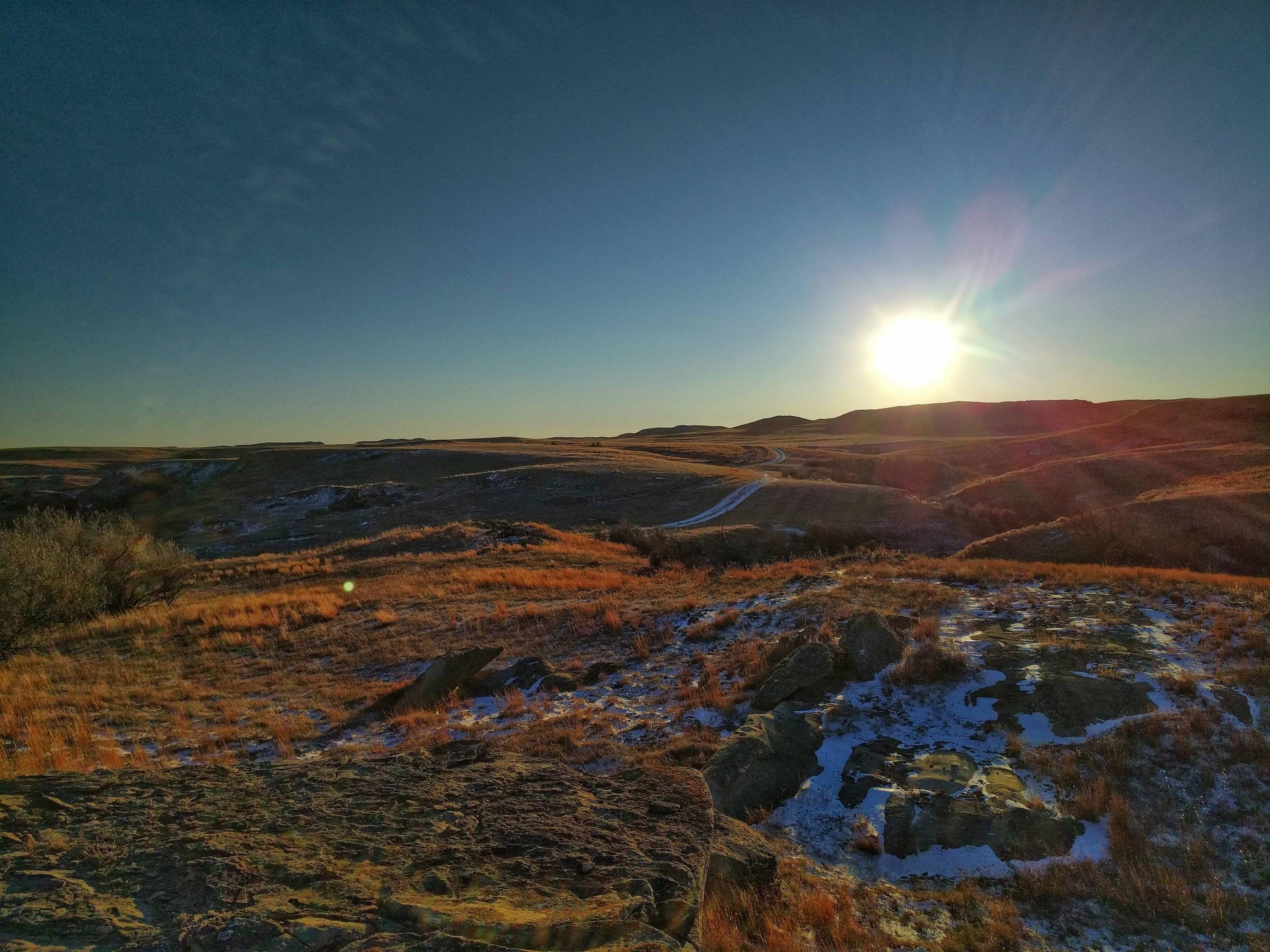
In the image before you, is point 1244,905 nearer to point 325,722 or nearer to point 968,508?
point 325,722

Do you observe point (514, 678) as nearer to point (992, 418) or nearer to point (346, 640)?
point (346, 640)

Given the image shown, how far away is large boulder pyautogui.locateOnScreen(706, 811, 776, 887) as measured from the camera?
5.17m

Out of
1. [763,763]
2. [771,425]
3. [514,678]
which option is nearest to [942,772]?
[763,763]

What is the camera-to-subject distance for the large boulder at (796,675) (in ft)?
30.5

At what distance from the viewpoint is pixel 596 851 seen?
4246 millimetres

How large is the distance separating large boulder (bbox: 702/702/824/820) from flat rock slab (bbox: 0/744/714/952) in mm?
1617

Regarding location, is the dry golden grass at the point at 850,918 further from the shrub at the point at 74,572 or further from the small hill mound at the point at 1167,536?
the shrub at the point at 74,572

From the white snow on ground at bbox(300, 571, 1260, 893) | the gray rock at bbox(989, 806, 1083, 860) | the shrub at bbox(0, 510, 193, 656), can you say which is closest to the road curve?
the shrub at bbox(0, 510, 193, 656)

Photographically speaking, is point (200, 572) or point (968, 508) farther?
point (968, 508)

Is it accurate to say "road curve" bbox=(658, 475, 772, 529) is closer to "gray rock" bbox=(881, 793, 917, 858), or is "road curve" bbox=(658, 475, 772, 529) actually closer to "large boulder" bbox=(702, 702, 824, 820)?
"large boulder" bbox=(702, 702, 824, 820)

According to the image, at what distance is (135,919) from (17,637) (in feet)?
60.6

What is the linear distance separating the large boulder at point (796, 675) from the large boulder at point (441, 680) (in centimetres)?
562

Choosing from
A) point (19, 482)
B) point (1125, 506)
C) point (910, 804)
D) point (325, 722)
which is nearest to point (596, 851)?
point (910, 804)

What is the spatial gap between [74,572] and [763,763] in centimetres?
2217
